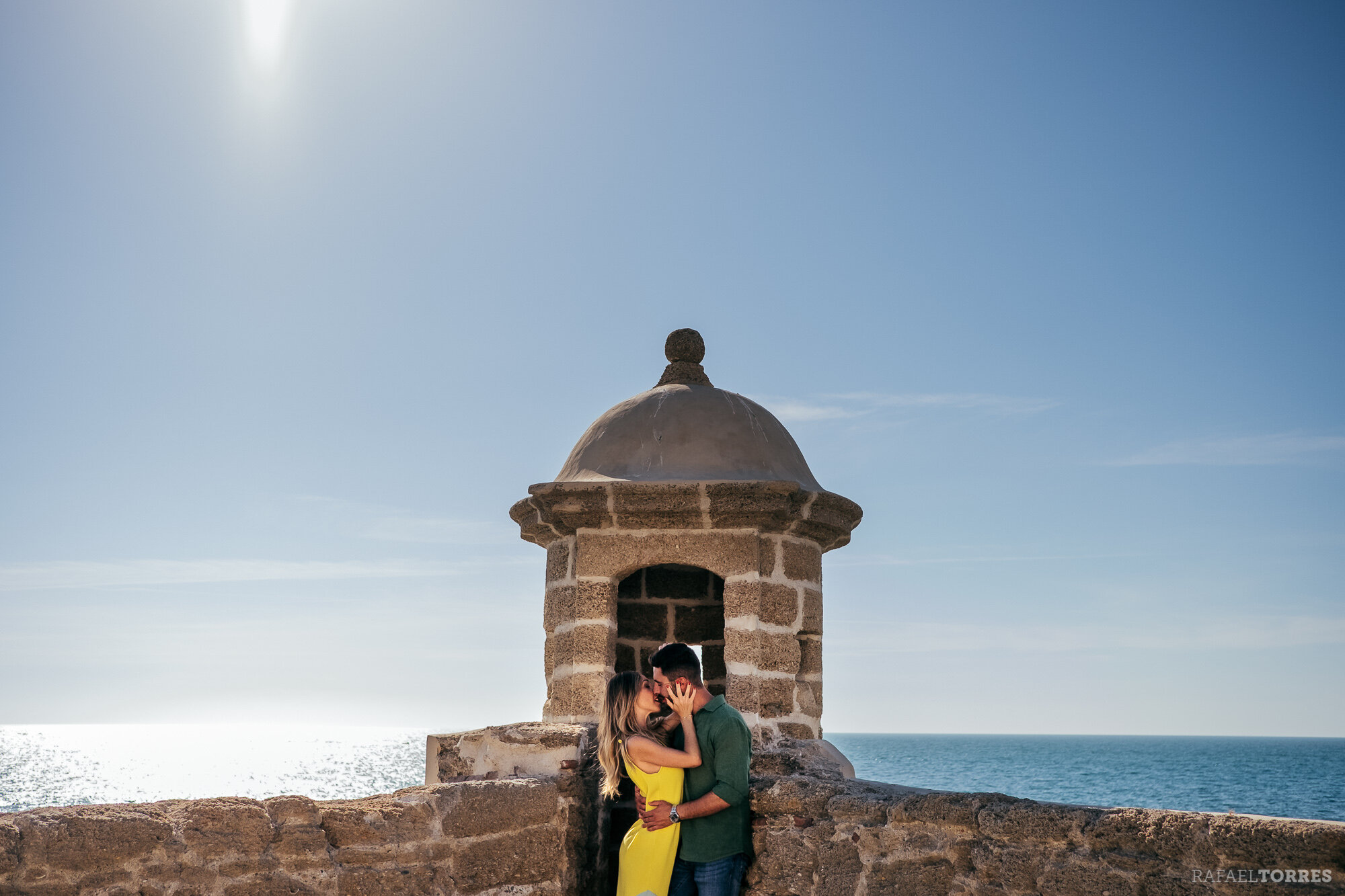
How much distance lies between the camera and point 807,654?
5301 millimetres

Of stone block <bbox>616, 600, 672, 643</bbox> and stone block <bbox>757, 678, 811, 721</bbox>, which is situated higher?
stone block <bbox>616, 600, 672, 643</bbox>

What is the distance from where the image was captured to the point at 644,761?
3252mm

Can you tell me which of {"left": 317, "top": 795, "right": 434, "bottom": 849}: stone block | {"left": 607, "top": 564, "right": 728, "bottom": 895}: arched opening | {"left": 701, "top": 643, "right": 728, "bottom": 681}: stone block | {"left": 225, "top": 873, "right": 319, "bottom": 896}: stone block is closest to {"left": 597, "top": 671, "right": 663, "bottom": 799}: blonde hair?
{"left": 317, "top": 795, "right": 434, "bottom": 849}: stone block

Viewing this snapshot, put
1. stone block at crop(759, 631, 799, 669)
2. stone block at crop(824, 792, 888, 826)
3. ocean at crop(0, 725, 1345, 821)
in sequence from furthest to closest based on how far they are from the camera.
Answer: ocean at crop(0, 725, 1345, 821), stone block at crop(759, 631, 799, 669), stone block at crop(824, 792, 888, 826)

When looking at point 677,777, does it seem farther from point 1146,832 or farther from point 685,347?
point 685,347

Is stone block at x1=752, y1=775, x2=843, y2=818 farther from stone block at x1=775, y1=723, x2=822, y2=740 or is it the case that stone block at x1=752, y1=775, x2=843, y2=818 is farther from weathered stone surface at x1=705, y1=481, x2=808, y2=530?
weathered stone surface at x1=705, y1=481, x2=808, y2=530

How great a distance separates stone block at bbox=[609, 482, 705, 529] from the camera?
489 cm

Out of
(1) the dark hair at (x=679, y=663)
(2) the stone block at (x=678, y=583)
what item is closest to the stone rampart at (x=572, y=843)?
(1) the dark hair at (x=679, y=663)

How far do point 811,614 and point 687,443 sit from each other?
1085mm

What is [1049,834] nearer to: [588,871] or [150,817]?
[588,871]

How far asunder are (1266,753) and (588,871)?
10925 cm

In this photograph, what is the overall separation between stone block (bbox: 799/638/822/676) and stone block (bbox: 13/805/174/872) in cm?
325

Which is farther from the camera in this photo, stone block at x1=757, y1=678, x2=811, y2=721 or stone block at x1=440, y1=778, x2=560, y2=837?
stone block at x1=757, y1=678, x2=811, y2=721

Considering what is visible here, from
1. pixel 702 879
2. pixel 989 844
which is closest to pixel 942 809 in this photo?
pixel 989 844
